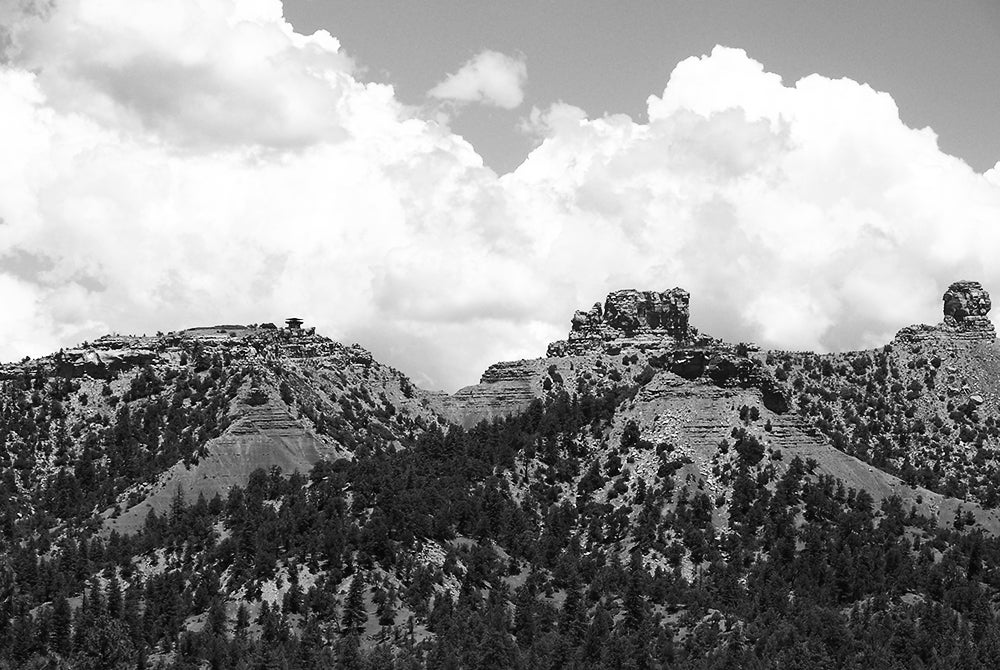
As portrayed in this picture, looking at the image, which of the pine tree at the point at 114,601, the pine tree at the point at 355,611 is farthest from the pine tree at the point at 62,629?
the pine tree at the point at 355,611

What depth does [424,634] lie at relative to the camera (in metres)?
181

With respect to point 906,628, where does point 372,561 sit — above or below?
above

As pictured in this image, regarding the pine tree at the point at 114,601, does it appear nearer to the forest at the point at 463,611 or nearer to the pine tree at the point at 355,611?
the forest at the point at 463,611

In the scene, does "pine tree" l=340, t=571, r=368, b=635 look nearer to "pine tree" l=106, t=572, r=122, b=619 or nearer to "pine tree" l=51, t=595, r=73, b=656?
"pine tree" l=106, t=572, r=122, b=619

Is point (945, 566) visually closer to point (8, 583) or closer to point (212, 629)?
point (212, 629)

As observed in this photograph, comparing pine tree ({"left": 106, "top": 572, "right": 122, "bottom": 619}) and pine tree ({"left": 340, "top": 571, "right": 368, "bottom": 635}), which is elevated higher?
pine tree ({"left": 106, "top": 572, "right": 122, "bottom": 619})

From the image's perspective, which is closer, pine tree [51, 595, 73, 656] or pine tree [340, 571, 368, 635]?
pine tree [51, 595, 73, 656]

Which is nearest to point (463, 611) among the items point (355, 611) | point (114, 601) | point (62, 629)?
point (355, 611)

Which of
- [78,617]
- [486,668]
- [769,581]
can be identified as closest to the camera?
[486,668]

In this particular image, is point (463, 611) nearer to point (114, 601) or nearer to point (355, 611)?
point (355, 611)

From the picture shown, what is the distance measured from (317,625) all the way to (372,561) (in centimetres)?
1291

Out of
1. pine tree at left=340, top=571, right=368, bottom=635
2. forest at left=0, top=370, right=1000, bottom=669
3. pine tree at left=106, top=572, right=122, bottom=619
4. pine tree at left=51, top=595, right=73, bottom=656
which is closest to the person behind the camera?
forest at left=0, top=370, right=1000, bottom=669

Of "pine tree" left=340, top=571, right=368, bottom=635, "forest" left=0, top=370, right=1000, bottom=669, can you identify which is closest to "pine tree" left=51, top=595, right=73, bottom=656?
"forest" left=0, top=370, right=1000, bottom=669

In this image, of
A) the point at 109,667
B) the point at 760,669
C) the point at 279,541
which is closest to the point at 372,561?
the point at 279,541
